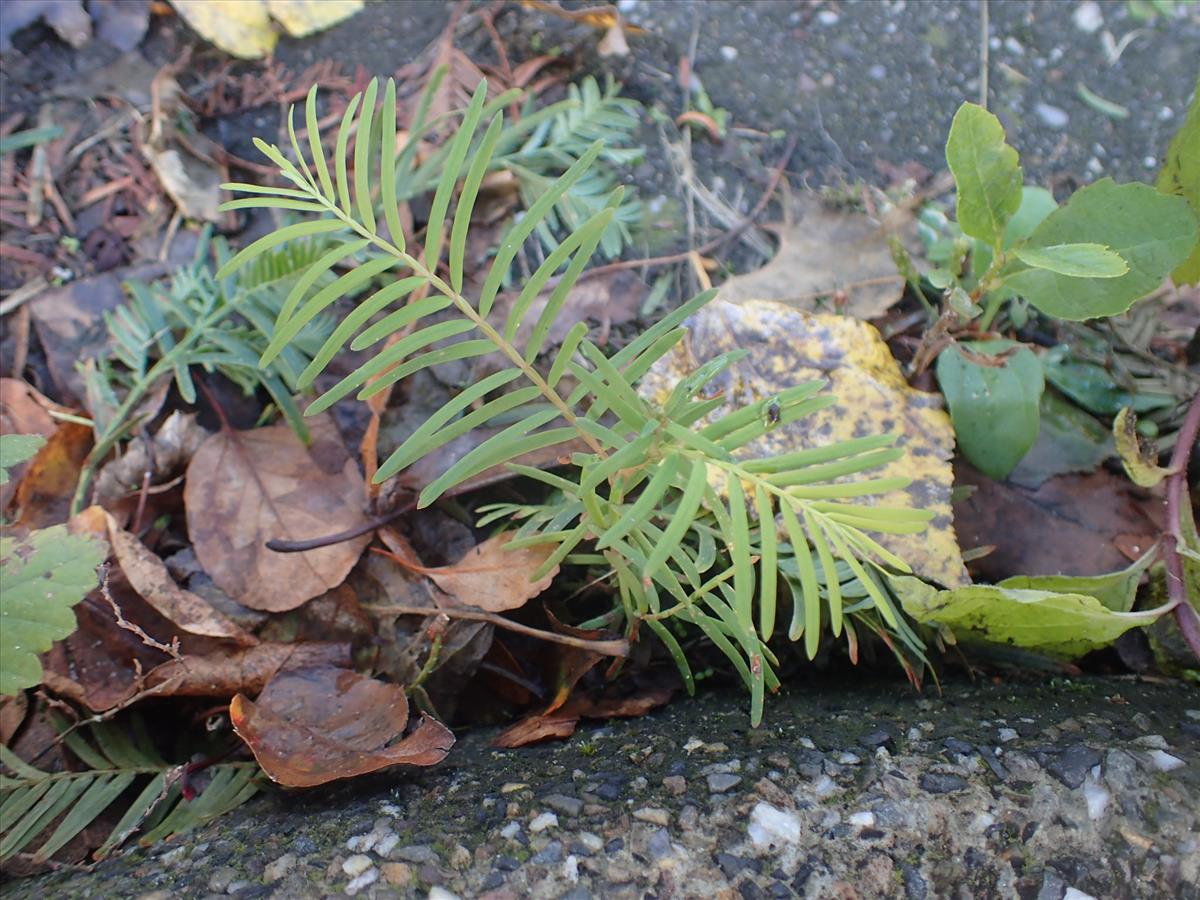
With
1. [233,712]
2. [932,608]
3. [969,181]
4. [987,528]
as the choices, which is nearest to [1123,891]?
[932,608]

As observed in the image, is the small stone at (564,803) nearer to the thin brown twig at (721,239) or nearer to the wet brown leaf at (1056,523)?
the wet brown leaf at (1056,523)

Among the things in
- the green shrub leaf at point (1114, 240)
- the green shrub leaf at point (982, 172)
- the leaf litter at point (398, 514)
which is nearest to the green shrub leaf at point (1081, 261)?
the green shrub leaf at point (1114, 240)

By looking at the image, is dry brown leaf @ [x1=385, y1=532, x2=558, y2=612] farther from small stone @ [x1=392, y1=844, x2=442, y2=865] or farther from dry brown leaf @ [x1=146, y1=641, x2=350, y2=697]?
small stone @ [x1=392, y1=844, x2=442, y2=865]

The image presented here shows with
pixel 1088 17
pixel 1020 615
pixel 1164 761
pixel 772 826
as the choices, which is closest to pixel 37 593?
Answer: pixel 772 826

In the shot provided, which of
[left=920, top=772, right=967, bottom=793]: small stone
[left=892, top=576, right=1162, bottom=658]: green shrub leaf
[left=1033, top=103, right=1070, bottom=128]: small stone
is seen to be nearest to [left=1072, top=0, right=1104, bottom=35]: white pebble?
[left=1033, top=103, right=1070, bottom=128]: small stone

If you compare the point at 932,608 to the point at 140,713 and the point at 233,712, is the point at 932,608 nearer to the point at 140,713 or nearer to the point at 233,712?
the point at 233,712
